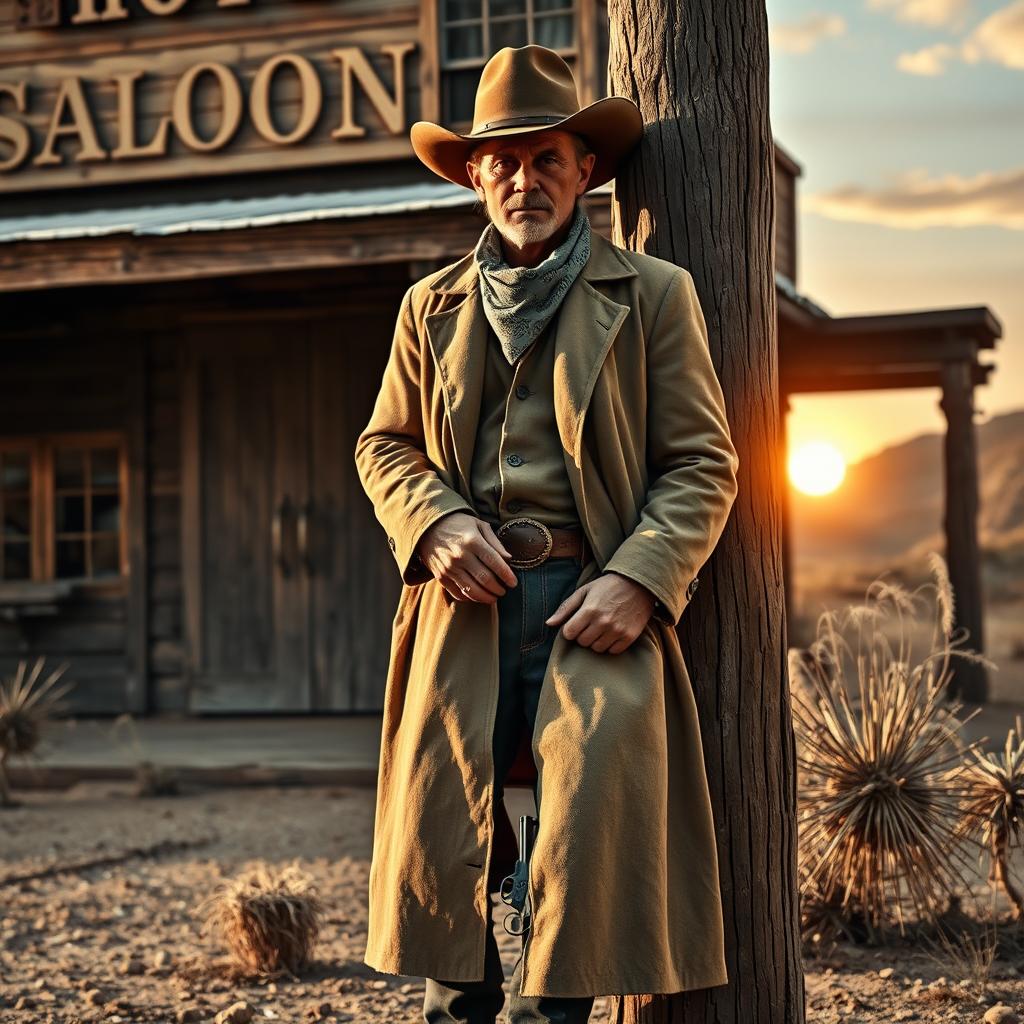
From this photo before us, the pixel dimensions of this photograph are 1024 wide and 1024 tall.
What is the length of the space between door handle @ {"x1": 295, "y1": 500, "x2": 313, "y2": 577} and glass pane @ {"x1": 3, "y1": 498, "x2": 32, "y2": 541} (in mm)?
2231

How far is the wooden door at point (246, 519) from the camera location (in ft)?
32.9

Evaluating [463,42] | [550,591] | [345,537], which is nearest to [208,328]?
[345,537]

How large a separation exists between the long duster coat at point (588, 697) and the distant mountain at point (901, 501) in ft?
201

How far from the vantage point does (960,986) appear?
3.98 m

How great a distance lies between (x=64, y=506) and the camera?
1080 centimetres

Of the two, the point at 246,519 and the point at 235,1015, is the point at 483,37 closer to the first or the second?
the point at 246,519

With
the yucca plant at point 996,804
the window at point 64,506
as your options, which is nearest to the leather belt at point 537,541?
the yucca plant at point 996,804

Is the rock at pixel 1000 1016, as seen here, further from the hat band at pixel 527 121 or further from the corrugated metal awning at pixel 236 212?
the corrugated metal awning at pixel 236 212

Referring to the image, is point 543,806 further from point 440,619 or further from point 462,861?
point 440,619

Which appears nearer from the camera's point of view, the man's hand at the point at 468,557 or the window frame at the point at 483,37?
the man's hand at the point at 468,557

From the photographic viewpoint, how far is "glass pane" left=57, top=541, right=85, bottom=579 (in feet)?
35.3

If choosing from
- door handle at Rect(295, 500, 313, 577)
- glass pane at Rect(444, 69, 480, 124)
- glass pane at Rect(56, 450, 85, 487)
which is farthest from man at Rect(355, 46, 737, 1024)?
glass pane at Rect(56, 450, 85, 487)

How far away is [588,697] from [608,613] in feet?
0.51

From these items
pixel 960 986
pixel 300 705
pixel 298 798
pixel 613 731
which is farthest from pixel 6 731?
pixel 613 731
